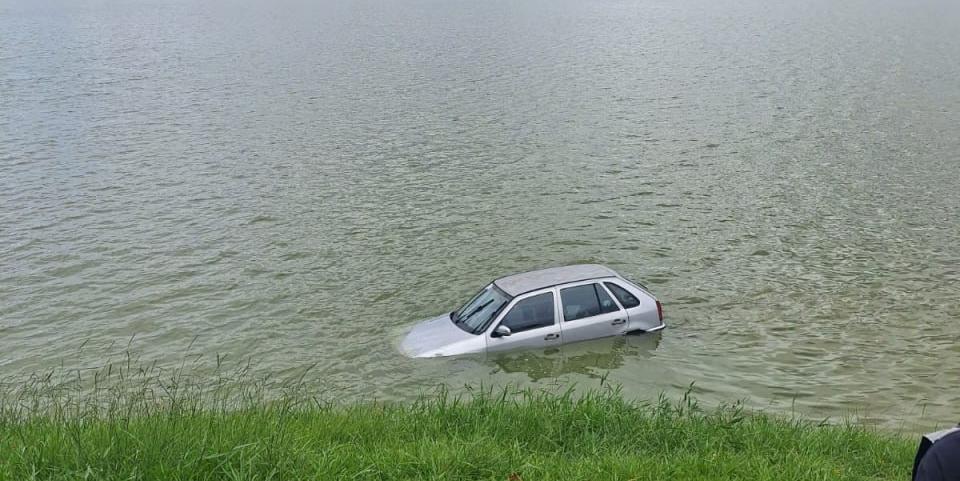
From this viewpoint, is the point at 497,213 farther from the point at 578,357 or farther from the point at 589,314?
the point at 578,357

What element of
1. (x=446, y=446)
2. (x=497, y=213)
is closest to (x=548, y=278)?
(x=446, y=446)

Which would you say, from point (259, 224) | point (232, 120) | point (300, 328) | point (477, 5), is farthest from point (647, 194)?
point (477, 5)

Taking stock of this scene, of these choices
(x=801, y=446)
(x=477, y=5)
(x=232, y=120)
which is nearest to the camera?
(x=801, y=446)

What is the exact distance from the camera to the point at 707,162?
30.3 metres

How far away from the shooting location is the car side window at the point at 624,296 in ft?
52.2

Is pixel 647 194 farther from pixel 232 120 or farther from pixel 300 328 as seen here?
pixel 232 120

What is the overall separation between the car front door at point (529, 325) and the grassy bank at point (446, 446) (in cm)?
437

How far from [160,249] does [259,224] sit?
2867 millimetres

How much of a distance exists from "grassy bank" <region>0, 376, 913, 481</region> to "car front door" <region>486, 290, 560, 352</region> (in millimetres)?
4369

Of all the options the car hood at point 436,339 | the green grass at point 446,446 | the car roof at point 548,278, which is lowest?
the car hood at point 436,339

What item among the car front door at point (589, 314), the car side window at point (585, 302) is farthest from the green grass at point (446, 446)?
the car side window at point (585, 302)

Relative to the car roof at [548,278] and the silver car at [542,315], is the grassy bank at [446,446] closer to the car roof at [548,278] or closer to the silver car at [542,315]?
the silver car at [542,315]

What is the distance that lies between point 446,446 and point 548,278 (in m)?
8.13

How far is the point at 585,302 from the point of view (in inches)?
622
